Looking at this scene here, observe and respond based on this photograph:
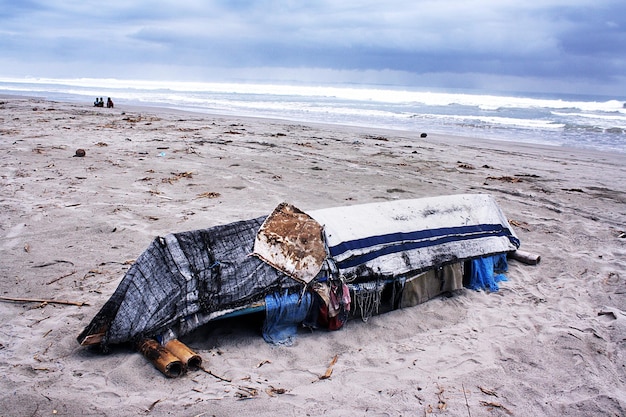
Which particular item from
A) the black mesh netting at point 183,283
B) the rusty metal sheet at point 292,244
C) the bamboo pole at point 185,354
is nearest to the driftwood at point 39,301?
the black mesh netting at point 183,283

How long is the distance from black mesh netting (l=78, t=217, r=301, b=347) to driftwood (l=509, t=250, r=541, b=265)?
2.92m

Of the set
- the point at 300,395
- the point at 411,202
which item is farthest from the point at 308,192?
the point at 300,395

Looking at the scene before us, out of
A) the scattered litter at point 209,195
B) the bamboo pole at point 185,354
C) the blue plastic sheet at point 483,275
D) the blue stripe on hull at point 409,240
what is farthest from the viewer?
the scattered litter at point 209,195

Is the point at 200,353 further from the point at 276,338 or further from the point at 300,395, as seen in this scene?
the point at 300,395

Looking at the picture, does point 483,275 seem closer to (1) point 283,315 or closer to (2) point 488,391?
(2) point 488,391

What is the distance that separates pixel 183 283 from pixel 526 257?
149 inches

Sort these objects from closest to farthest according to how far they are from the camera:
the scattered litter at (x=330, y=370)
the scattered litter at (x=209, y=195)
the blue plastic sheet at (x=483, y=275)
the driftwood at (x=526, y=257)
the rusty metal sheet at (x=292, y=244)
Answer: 1. the scattered litter at (x=330, y=370)
2. the rusty metal sheet at (x=292, y=244)
3. the blue plastic sheet at (x=483, y=275)
4. the driftwood at (x=526, y=257)
5. the scattered litter at (x=209, y=195)

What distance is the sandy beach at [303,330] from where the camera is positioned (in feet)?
9.30

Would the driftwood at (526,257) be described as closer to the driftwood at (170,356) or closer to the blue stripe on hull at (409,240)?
the blue stripe on hull at (409,240)

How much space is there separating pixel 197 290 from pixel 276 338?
0.71m

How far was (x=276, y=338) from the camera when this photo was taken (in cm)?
346

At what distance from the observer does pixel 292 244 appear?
375 cm

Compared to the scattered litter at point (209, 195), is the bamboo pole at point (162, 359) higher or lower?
lower

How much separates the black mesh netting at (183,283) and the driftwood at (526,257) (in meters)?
2.92
